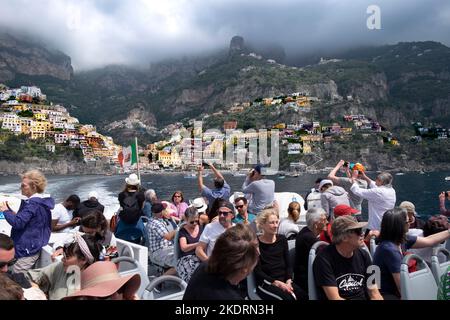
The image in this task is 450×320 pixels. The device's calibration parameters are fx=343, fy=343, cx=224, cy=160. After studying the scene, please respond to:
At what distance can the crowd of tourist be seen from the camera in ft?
5.52

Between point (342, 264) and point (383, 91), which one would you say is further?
point (383, 91)

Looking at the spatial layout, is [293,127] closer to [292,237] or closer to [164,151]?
[164,151]

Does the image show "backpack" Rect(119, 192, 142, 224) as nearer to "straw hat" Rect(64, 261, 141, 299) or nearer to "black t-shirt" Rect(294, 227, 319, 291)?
"black t-shirt" Rect(294, 227, 319, 291)

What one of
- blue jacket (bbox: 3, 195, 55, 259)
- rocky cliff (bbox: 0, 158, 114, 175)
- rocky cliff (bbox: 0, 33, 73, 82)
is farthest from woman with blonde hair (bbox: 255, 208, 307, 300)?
rocky cliff (bbox: 0, 33, 73, 82)

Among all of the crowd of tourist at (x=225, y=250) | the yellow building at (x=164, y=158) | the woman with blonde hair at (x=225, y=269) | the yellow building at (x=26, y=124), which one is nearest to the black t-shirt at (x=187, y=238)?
the crowd of tourist at (x=225, y=250)

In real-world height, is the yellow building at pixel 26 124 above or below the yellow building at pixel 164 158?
above

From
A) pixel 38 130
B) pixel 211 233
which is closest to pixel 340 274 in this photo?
pixel 211 233

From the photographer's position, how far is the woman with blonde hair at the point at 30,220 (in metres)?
2.94

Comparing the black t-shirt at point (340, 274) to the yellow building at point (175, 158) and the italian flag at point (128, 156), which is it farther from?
the yellow building at point (175, 158)

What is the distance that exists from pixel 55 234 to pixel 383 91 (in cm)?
17410

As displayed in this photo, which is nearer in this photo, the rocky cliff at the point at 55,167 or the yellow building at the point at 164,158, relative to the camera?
the rocky cliff at the point at 55,167

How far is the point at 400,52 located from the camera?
7549 inches

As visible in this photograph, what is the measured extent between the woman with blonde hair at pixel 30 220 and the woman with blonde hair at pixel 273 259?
74.9 inches
